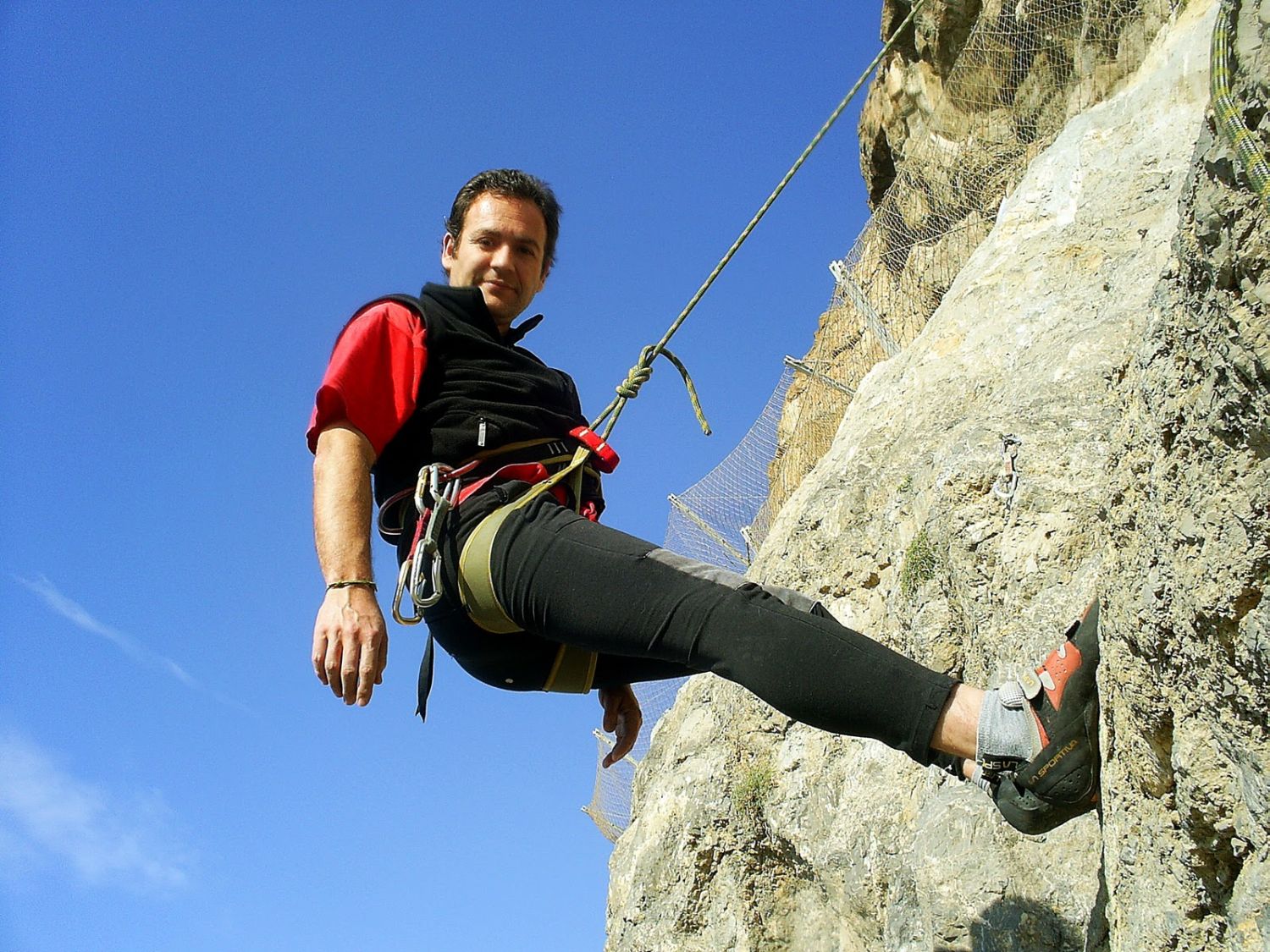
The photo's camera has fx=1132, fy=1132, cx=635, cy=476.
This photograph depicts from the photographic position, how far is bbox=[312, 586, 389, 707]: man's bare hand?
106 inches

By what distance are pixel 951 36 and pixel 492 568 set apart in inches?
329

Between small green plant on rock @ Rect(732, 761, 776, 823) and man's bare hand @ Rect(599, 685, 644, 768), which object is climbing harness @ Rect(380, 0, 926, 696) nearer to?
man's bare hand @ Rect(599, 685, 644, 768)

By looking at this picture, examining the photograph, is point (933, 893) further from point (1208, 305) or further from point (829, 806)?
point (1208, 305)

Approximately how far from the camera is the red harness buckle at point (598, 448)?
3252 millimetres

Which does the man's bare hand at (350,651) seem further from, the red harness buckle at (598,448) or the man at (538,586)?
the red harness buckle at (598,448)

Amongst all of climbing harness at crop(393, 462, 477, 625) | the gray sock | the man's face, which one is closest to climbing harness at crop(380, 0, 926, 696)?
climbing harness at crop(393, 462, 477, 625)

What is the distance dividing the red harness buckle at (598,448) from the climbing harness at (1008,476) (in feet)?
→ 4.62

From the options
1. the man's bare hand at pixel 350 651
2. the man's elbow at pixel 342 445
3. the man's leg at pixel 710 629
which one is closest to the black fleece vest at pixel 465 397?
the man's elbow at pixel 342 445

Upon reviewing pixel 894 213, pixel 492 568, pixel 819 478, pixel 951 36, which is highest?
pixel 951 36

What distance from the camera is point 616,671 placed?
10.9 feet

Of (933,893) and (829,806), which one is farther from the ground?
(829,806)

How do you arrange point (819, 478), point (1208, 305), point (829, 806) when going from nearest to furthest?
point (1208, 305)
point (829, 806)
point (819, 478)

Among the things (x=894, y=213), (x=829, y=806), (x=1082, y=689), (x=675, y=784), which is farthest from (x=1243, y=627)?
(x=894, y=213)

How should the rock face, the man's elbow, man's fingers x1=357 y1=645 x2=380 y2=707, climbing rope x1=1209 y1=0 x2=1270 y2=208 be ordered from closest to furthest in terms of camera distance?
climbing rope x1=1209 y1=0 x2=1270 y2=208, the rock face, man's fingers x1=357 y1=645 x2=380 y2=707, the man's elbow
